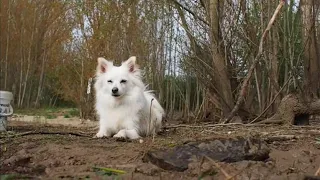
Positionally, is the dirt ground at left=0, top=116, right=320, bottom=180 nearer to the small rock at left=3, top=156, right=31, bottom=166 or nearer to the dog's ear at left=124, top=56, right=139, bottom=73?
the small rock at left=3, top=156, right=31, bottom=166

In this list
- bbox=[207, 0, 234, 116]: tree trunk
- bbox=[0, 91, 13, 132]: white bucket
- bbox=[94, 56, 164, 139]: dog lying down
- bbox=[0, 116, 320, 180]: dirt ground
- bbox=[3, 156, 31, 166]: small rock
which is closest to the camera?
bbox=[0, 116, 320, 180]: dirt ground

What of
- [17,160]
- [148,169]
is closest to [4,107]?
[17,160]

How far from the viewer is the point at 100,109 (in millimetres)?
6605

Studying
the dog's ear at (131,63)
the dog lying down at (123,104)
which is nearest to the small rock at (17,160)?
the dog lying down at (123,104)

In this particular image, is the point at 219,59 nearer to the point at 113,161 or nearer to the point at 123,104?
the point at 123,104

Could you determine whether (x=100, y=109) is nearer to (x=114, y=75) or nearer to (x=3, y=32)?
(x=114, y=75)

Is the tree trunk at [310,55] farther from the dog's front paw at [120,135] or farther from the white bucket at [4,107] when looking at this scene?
the white bucket at [4,107]

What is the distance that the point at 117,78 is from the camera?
21.4ft

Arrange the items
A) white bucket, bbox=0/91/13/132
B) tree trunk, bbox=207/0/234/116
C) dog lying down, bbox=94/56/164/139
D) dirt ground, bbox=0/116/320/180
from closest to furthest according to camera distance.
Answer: dirt ground, bbox=0/116/320/180, white bucket, bbox=0/91/13/132, dog lying down, bbox=94/56/164/139, tree trunk, bbox=207/0/234/116

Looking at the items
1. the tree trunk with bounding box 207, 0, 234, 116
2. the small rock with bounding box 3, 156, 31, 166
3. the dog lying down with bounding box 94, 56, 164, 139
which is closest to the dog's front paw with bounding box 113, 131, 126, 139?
the dog lying down with bounding box 94, 56, 164, 139

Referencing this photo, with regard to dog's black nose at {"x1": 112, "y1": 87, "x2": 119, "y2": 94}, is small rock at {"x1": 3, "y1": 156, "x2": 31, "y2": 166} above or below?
below

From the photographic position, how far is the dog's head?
6.40 metres

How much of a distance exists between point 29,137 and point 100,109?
1.29 meters

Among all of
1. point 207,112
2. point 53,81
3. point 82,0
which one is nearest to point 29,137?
point 207,112
